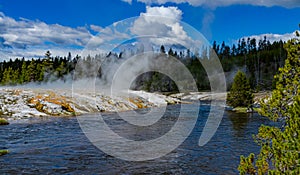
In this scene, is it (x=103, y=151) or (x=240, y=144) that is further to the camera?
(x=240, y=144)

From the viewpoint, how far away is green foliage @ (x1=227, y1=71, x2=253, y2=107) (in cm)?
5709

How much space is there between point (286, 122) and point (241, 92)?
50.1m

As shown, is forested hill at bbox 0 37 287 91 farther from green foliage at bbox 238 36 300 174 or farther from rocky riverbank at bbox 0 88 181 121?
green foliage at bbox 238 36 300 174

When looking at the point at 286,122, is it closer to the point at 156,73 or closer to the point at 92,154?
the point at 92,154

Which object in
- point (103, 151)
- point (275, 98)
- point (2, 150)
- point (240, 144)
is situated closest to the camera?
point (275, 98)

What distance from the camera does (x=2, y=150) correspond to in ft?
68.9

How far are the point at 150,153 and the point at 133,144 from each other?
3.67 metres

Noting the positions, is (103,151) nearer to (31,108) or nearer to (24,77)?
(31,108)

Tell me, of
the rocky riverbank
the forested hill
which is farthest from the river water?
the forested hill

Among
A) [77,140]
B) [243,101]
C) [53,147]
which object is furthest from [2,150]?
[243,101]

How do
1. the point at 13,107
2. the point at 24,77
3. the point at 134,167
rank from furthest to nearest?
the point at 24,77
the point at 13,107
the point at 134,167

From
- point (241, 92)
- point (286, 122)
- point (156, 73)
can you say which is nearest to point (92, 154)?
point (286, 122)

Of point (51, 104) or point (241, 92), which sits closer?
point (51, 104)

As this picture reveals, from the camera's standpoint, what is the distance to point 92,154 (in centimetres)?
2153
